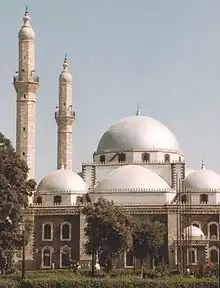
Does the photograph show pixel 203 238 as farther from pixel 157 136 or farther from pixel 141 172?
pixel 157 136

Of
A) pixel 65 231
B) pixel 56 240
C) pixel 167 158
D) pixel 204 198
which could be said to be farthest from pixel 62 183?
pixel 204 198

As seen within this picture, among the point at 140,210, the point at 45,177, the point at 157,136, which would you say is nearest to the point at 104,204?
the point at 140,210

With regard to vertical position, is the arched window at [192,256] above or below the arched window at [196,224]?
below

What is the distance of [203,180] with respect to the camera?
216ft

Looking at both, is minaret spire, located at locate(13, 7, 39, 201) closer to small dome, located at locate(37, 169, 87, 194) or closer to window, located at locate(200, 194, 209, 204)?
small dome, located at locate(37, 169, 87, 194)

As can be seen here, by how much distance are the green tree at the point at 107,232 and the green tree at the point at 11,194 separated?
298 inches

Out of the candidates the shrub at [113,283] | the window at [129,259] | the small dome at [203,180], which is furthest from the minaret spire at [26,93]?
Answer: the shrub at [113,283]

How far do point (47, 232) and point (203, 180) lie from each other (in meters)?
12.9

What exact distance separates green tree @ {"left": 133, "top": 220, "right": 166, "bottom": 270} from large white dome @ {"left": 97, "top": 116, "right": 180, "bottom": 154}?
11483 millimetres

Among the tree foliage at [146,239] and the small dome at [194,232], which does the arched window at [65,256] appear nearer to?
the tree foliage at [146,239]

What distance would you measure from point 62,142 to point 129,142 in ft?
18.4

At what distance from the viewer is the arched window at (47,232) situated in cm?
6384

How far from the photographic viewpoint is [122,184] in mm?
64312

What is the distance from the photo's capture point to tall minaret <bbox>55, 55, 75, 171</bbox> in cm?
7006
